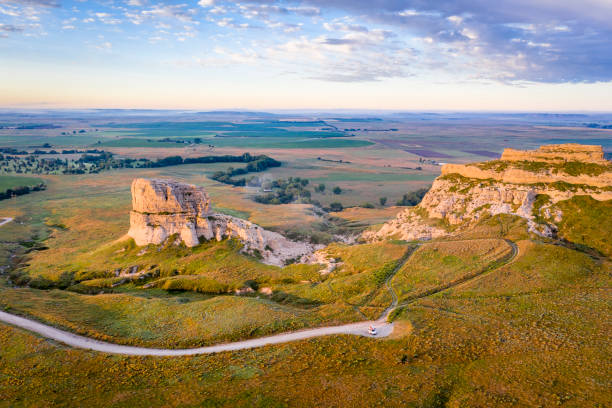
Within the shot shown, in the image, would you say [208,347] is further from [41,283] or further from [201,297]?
[41,283]

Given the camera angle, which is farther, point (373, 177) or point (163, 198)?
point (373, 177)

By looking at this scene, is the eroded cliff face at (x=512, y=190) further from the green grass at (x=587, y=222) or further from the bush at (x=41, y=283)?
the bush at (x=41, y=283)

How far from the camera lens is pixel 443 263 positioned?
5028 cm

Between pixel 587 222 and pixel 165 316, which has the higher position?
pixel 587 222

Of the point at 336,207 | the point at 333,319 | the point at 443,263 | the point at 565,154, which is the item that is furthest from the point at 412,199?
the point at 333,319

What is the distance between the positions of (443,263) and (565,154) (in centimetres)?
3796

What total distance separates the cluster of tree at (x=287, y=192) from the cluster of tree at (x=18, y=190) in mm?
81048

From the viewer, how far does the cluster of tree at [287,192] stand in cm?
12809

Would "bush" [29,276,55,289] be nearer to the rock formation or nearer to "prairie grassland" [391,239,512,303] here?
the rock formation

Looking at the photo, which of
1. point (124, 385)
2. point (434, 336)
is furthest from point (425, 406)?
point (124, 385)

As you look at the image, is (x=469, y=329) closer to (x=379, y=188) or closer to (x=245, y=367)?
(x=245, y=367)

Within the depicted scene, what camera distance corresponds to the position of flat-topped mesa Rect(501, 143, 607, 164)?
216 ft

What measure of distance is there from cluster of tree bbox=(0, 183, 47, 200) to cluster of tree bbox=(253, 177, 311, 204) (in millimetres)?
81048

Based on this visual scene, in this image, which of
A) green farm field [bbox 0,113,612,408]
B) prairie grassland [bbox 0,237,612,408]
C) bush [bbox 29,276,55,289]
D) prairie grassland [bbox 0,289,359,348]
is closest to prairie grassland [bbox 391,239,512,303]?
green farm field [bbox 0,113,612,408]
